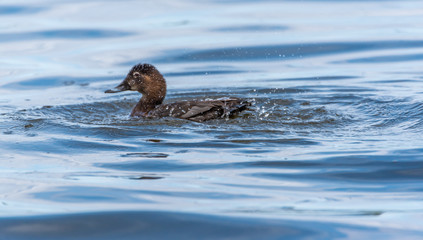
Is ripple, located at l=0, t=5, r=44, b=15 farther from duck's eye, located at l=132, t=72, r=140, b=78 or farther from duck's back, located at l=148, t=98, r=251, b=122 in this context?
duck's back, located at l=148, t=98, r=251, b=122

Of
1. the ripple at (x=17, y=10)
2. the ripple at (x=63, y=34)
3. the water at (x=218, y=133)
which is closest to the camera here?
the water at (x=218, y=133)

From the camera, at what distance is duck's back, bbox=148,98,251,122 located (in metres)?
8.56

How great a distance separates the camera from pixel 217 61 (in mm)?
13875

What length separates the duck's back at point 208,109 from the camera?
856 centimetres

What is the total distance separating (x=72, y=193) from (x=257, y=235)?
1.69 metres

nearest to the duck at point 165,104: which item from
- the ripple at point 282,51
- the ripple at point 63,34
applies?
the ripple at point 282,51

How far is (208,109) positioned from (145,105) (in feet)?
4.85

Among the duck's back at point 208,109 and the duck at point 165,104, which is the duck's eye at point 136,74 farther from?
the duck's back at point 208,109

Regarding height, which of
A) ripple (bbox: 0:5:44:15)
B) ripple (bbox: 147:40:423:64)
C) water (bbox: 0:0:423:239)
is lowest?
water (bbox: 0:0:423:239)

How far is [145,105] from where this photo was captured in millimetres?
9805

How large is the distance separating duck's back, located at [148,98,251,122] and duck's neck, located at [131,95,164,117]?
2.48 ft

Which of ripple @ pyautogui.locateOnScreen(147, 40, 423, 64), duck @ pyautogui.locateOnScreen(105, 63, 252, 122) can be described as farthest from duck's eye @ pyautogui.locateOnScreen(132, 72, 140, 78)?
ripple @ pyautogui.locateOnScreen(147, 40, 423, 64)

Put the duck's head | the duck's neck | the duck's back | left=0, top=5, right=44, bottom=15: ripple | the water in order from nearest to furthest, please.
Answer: the water, the duck's back, the duck's neck, the duck's head, left=0, top=5, right=44, bottom=15: ripple

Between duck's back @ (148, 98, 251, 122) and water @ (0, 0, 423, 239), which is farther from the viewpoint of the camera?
duck's back @ (148, 98, 251, 122)
